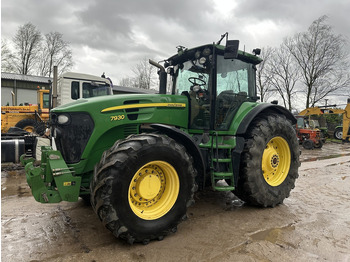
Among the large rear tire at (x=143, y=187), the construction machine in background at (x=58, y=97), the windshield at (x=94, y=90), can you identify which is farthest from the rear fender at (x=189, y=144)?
the windshield at (x=94, y=90)

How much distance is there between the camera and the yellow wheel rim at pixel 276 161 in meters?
4.26

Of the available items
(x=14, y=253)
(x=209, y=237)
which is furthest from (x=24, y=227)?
(x=209, y=237)

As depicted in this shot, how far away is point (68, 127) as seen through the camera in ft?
10.3

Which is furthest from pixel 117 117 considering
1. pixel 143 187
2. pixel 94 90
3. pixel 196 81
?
pixel 94 90

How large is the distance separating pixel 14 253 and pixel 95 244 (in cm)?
79

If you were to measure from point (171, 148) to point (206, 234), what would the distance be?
45.0 inches

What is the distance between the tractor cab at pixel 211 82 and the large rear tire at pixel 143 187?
1.00 m

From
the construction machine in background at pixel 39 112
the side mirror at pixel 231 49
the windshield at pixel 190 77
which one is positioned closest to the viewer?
the side mirror at pixel 231 49

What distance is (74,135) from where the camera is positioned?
3158 mm

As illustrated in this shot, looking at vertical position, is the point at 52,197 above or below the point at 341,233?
above

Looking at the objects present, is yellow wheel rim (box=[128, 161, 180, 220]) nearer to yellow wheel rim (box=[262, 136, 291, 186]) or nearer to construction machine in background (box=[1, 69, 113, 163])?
yellow wheel rim (box=[262, 136, 291, 186])

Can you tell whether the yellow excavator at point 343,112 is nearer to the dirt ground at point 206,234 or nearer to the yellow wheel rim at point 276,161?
the dirt ground at point 206,234

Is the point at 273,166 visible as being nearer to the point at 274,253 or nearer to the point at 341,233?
the point at 341,233

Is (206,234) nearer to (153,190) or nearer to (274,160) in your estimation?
(153,190)
